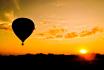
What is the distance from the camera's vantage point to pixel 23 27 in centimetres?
3394

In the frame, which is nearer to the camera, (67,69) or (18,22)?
(18,22)

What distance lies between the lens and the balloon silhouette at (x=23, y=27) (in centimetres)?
3362

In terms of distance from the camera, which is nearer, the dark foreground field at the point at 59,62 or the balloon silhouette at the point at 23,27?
the balloon silhouette at the point at 23,27

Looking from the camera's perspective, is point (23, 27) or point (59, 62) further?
point (59, 62)

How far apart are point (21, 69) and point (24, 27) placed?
56.4ft

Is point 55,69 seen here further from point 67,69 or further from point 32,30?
point 32,30

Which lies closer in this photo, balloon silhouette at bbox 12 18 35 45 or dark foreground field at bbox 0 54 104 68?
balloon silhouette at bbox 12 18 35 45

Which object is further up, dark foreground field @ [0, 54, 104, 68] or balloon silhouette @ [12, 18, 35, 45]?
dark foreground field @ [0, 54, 104, 68]

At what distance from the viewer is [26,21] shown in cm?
3359

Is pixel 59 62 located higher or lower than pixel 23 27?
higher

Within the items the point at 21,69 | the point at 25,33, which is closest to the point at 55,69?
the point at 21,69

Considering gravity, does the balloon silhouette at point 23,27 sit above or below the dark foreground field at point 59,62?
below

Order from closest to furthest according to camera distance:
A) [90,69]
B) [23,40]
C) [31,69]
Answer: [23,40]
[31,69]
[90,69]

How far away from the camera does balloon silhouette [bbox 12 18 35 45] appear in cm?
3362
